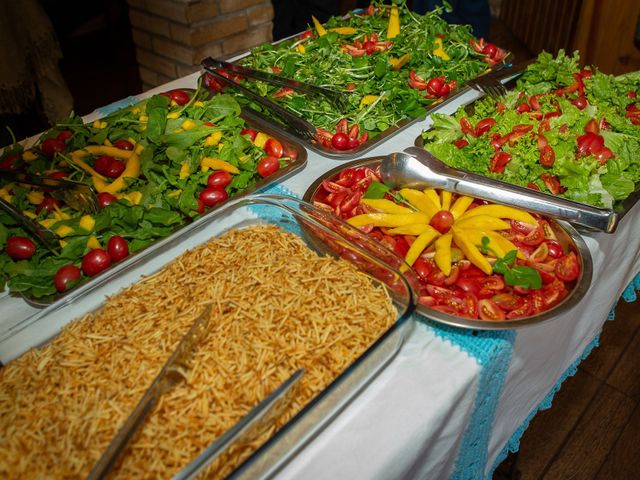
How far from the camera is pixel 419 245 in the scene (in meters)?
1.23

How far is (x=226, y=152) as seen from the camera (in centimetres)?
157

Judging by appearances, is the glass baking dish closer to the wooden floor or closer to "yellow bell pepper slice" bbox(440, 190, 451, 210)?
"yellow bell pepper slice" bbox(440, 190, 451, 210)

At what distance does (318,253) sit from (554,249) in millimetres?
562

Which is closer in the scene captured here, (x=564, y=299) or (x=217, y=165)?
(x=564, y=299)

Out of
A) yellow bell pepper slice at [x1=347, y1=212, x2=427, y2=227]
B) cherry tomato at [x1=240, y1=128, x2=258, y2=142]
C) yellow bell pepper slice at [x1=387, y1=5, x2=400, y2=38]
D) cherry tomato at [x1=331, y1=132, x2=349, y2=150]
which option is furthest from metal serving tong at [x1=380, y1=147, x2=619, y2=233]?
yellow bell pepper slice at [x1=387, y1=5, x2=400, y2=38]

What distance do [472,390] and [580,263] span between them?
41cm

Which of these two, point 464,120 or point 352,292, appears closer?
point 352,292

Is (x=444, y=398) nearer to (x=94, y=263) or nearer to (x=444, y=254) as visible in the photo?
(x=444, y=254)

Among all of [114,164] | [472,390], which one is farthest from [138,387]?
[114,164]

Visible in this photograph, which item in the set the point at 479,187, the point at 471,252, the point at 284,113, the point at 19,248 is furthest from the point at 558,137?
the point at 19,248

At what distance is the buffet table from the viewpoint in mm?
924

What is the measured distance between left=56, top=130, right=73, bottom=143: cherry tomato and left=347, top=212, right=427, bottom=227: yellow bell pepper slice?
0.98 meters

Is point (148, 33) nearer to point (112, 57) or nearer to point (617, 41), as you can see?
point (112, 57)

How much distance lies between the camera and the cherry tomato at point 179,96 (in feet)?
6.36
